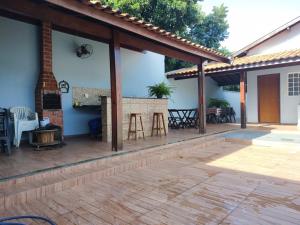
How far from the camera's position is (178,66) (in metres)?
15.2

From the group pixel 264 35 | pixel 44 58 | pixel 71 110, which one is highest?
pixel 264 35

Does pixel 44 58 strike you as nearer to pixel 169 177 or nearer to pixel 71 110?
pixel 71 110

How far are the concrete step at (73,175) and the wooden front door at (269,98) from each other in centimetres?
655

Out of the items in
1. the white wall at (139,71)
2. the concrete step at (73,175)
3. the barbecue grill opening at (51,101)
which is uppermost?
the white wall at (139,71)

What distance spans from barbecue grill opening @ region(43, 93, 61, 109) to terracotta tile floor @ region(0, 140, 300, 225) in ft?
9.34

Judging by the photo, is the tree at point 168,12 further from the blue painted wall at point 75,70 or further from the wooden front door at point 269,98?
the wooden front door at point 269,98

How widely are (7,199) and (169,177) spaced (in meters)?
2.08

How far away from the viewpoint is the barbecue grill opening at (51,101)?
559 cm

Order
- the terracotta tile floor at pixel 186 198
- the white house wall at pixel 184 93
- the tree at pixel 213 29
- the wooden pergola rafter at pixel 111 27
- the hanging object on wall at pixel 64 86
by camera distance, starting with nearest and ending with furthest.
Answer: the terracotta tile floor at pixel 186 198 < the wooden pergola rafter at pixel 111 27 < the hanging object on wall at pixel 64 86 < the white house wall at pixel 184 93 < the tree at pixel 213 29

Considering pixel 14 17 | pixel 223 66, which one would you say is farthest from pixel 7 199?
pixel 223 66

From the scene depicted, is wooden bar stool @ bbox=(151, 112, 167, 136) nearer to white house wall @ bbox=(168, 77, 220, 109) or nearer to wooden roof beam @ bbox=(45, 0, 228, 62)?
wooden roof beam @ bbox=(45, 0, 228, 62)

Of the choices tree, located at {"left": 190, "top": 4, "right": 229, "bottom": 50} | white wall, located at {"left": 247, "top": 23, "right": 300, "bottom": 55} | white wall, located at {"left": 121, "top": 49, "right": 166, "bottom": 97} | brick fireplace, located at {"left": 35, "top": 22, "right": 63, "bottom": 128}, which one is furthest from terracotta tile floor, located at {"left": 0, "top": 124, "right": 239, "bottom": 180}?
tree, located at {"left": 190, "top": 4, "right": 229, "bottom": 50}

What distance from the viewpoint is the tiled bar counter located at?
557cm

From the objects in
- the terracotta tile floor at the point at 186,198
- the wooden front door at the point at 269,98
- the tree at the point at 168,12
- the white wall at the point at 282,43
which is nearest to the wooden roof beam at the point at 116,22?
the terracotta tile floor at the point at 186,198
